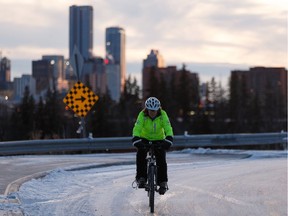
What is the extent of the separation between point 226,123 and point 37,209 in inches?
3615

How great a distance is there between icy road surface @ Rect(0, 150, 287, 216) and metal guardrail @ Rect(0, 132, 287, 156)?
418 cm

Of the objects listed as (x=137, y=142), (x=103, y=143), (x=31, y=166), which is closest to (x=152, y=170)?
(x=137, y=142)

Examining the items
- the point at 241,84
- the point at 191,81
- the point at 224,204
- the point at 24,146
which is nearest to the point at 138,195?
the point at 224,204

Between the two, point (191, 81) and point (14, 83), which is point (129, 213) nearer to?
point (191, 81)

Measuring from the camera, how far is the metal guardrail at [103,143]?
20.5 m

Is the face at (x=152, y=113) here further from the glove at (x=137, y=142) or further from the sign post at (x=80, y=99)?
the sign post at (x=80, y=99)

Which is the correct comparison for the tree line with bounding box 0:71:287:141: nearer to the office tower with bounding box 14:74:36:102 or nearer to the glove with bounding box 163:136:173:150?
the office tower with bounding box 14:74:36:102

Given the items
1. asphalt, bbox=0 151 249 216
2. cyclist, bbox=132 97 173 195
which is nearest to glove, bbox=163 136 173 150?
cyclist, bbox=132 97 173 195

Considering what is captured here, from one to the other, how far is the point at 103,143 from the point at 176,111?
81020 mm

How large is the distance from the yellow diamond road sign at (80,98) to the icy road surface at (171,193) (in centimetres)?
489

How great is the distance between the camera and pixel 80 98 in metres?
22.1

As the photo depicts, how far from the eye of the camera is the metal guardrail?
808 inches

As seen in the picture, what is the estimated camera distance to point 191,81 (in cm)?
11406

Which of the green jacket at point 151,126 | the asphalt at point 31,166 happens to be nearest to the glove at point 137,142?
the green jacket at point 151,126
